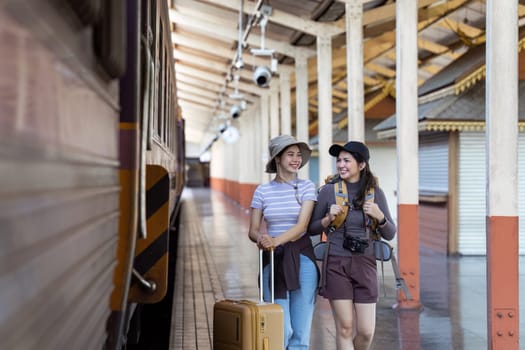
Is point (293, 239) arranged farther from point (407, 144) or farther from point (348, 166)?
point (407, 144)

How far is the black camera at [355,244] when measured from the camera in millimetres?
4906

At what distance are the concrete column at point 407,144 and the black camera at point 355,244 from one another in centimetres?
378

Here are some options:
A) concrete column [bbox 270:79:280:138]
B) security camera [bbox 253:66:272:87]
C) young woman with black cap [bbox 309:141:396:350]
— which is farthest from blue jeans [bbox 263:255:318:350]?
concrete column [bbox 270:79:280:138]

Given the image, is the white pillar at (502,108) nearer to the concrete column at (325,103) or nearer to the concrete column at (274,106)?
the concrete column at (325,103)

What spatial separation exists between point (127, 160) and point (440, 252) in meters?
12.6

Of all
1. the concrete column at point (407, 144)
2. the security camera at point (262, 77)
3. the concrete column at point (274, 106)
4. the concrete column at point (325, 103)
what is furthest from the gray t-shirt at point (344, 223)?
the concrete column at point (274, 106)

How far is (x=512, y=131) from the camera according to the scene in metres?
6.35

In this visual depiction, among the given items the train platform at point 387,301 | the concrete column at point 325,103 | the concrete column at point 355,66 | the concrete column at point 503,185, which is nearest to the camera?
the concrete column at point 503,185

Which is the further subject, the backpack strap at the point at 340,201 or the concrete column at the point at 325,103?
the concrete column at the point at 325,103

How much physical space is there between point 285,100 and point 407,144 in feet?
33.0

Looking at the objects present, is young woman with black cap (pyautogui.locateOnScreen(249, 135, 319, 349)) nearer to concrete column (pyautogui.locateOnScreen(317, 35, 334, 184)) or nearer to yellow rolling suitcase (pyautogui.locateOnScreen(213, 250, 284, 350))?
yellow rolling suitcase (pyautogui.locateOnScreen(213, 250, 284, 350))

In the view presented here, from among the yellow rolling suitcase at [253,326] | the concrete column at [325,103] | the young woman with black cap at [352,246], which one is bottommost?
the yellow rolling suitcase at [253,326]

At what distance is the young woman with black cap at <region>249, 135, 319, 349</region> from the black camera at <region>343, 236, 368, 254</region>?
0.74ft

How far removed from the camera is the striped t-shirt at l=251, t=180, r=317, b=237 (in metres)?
4.86
